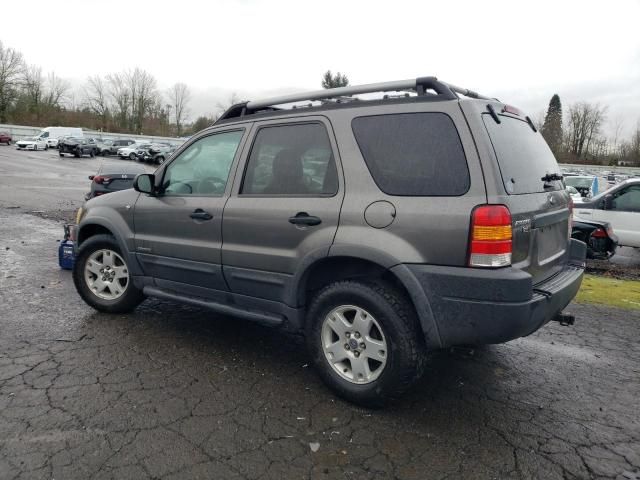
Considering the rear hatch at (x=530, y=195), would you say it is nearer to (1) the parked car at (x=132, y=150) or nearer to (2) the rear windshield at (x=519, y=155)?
(2) the rear windshield at (x=519, y=155)

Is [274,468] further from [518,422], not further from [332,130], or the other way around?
[332,130]

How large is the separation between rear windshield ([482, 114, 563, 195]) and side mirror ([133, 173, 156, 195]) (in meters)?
2.88

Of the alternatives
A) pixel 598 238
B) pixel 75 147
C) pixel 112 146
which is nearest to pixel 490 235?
pixel 598 238

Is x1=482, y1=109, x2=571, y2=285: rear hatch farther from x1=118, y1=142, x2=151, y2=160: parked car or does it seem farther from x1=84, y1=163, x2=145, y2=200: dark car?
x1=118, y1=142, x2=151, y2=160: parked car

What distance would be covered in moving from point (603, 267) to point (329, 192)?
24.1ft

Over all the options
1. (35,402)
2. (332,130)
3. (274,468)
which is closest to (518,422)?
(274,468)

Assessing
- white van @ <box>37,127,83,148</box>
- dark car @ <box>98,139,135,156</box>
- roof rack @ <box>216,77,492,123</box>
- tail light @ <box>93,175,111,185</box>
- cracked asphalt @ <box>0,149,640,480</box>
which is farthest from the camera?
→ white van @ <box>37,127,83,148</box>

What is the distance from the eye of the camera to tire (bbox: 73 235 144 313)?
469 centimetres

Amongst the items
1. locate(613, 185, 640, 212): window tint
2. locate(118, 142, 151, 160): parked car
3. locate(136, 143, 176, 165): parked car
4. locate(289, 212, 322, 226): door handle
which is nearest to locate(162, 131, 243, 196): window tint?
locate(289, 212, 322, 226): door handle

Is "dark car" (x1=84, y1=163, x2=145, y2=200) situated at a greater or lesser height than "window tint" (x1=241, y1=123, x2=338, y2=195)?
lesser

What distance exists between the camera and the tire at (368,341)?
117 inches

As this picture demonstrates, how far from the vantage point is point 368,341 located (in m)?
3.12

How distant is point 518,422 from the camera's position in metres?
3.08

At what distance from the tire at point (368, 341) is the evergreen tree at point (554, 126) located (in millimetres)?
62553
